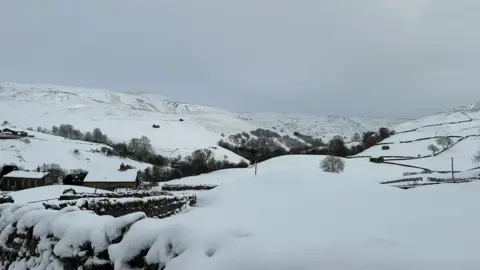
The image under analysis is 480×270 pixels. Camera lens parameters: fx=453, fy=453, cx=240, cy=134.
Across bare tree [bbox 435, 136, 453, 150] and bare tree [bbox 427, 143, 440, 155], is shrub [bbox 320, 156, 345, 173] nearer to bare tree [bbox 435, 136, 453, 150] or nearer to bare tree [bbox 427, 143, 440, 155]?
bare tree [bbox 427, 143, 440, 155]

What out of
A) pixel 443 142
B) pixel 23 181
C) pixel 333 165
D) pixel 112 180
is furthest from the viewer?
pixel 443 142

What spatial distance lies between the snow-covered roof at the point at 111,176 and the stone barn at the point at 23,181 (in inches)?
426

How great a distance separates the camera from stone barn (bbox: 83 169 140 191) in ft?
210

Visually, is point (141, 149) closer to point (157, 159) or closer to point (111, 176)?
point (157, 159)

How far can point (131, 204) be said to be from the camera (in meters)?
20.3

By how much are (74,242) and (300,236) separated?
2528mm

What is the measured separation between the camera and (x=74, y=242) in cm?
469

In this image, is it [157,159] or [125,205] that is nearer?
[125,205]

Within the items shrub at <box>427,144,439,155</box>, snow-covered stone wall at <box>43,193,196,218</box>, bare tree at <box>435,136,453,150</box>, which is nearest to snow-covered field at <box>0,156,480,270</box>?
snow-covered stone wall at <box>43,193,196,218</box>

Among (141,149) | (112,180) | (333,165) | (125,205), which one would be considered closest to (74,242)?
(125,205)

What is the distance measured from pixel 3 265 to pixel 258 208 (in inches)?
153

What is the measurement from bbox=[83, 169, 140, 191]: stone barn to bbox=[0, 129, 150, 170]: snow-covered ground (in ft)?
94.1

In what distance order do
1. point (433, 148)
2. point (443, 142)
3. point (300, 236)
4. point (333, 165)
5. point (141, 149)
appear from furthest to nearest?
point (141, 149) < point (443, 142) < point (433, 148) < point (333, 165) < point (300, 236)

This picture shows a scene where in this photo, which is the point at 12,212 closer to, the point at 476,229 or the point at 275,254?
the point at 275,254
